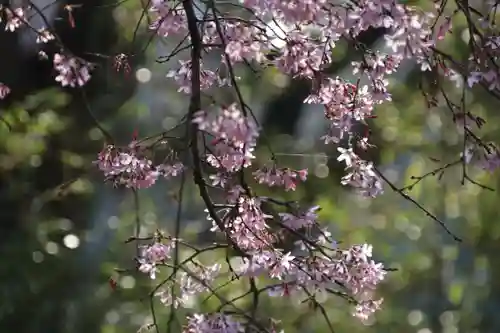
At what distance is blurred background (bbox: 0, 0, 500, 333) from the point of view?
6.29 feet

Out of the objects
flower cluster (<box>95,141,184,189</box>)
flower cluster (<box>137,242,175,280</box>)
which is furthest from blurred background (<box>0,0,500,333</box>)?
flower cluster (<box>95,141,184,189</box>)

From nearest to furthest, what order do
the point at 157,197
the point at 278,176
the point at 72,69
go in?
the point at 72,69, the point at 278,176, the point at 157,197

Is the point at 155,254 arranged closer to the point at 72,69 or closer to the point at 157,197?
the point at 72,69

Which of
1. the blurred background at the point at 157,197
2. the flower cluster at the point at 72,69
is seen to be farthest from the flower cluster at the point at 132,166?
the blurred background at the point at 157,197

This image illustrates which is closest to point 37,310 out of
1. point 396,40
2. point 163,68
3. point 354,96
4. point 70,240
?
point 70,240

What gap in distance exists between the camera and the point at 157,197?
1.97 metres

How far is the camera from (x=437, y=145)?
2.01 meters

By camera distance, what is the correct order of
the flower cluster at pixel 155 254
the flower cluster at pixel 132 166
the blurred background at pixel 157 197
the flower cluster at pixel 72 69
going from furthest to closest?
the blurred background at pixel 157 197
the flower cluster at pixel 155 254
the flower cluster at pixel 132 166
the flower cluster at pixel 72 69

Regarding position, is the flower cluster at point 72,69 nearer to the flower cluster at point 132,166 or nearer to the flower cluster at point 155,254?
the flower cluster at point 132,166

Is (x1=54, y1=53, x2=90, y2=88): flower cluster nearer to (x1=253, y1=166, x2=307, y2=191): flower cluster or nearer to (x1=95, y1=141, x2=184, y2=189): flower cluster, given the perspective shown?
(x1=95, y1=141, x2=184, y2=189): flower cluster

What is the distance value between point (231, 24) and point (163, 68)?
796 mm

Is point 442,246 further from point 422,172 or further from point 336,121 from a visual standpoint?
point 336,121

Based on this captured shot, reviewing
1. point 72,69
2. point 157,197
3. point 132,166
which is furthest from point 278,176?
point 157,197

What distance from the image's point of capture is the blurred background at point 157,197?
192 centimetres
